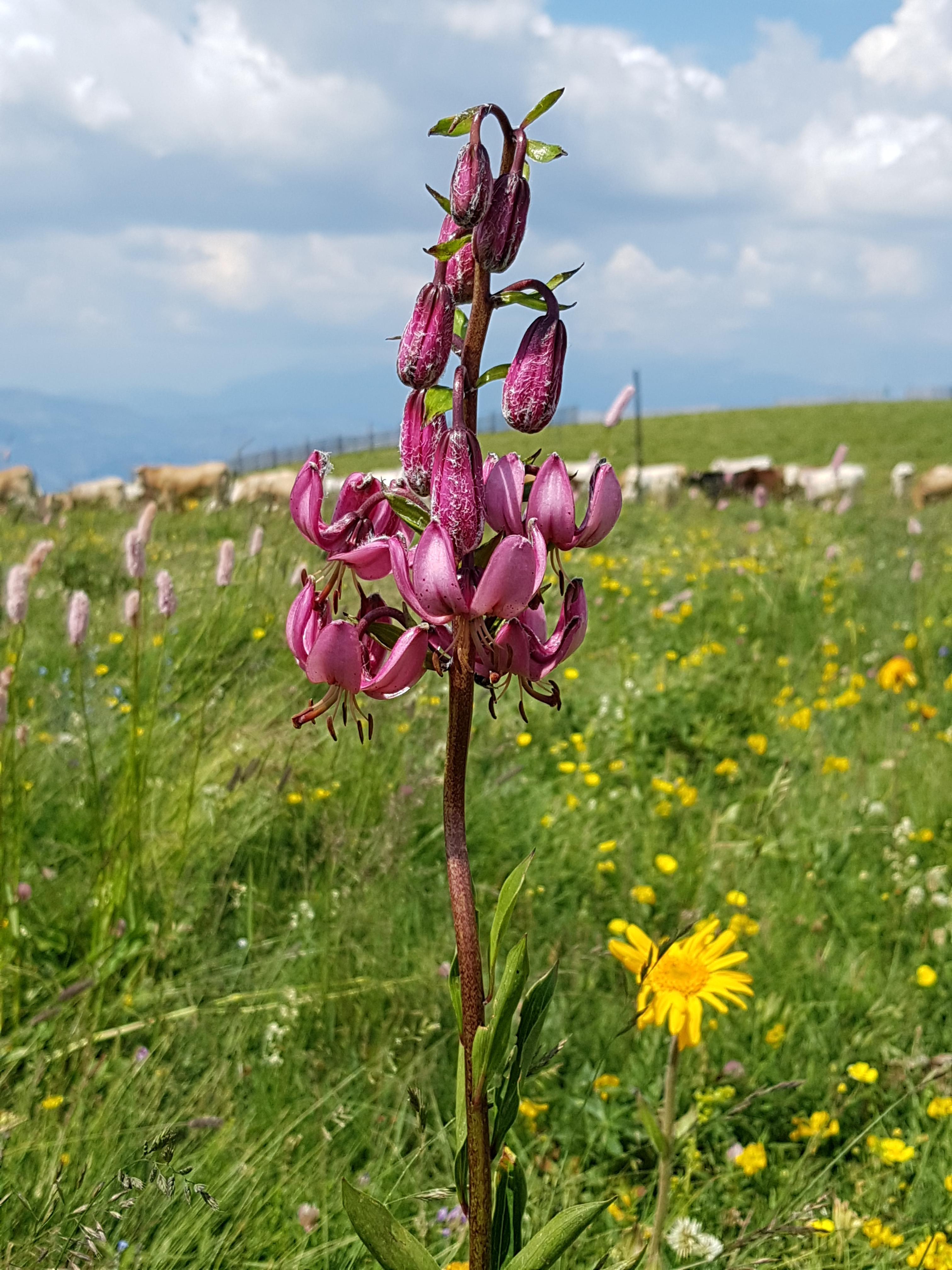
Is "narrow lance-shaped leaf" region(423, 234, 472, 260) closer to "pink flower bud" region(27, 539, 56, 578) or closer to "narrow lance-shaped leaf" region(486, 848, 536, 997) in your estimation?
"narrow lance-shaped leaf" region(486, 848, 536, 997)

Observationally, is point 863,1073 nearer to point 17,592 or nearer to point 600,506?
point 600,506

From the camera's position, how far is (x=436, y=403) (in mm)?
1273

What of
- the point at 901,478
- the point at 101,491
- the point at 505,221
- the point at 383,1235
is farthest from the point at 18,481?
the point at 383,1235

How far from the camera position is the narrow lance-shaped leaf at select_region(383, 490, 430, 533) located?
125 cm

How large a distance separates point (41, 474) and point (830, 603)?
10.2m

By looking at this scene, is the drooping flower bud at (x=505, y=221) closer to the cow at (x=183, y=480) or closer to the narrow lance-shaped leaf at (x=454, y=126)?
the narrow lance-shaped leaf at (x=454, y=126)

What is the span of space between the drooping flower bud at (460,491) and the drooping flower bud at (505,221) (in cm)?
24

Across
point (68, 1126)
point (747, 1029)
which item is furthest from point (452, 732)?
point (747, 1029)

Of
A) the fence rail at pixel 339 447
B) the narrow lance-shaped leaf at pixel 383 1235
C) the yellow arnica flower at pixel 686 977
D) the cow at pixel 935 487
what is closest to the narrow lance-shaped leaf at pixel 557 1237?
the narrow lance-shaped leaf at pixel 383 1235

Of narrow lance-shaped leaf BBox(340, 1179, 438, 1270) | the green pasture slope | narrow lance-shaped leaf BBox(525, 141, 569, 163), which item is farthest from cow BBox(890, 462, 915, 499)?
narrow lance-shaped leaf BBox(340, 1179, 438, 1270)

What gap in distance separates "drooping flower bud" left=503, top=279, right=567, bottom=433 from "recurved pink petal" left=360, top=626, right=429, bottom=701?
302mm

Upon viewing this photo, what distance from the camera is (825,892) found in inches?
129

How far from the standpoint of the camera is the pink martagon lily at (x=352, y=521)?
1258 millimetres

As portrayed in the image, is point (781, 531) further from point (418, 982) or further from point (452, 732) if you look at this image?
point (452, 732)
